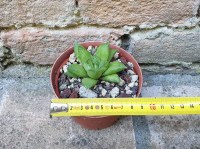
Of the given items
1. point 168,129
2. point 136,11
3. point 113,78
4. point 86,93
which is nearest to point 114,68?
point 113,78

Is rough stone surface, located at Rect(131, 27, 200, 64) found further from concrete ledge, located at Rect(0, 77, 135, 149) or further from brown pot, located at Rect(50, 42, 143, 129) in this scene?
concrete ledge, located at Rect(0, 77, 135, 149)

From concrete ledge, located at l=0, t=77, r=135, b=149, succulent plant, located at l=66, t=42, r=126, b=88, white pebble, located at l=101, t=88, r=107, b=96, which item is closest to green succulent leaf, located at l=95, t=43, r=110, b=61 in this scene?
succulent plant, located at l=66, t=42, r=126, b=88

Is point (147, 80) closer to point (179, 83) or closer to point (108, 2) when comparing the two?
point (179, 83)

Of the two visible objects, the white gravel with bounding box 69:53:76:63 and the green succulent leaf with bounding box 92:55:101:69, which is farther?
the white gravel with bounding box 69:53:76:63

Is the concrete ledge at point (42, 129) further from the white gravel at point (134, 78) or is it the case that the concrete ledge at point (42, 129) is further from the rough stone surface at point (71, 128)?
the white gravel at point (134, 78)

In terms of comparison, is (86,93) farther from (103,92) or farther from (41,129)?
(41,129)

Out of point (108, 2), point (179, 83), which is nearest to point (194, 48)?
point (179, 83)

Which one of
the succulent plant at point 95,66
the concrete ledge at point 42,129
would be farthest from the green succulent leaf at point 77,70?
the concrete ledge at point 42,129
